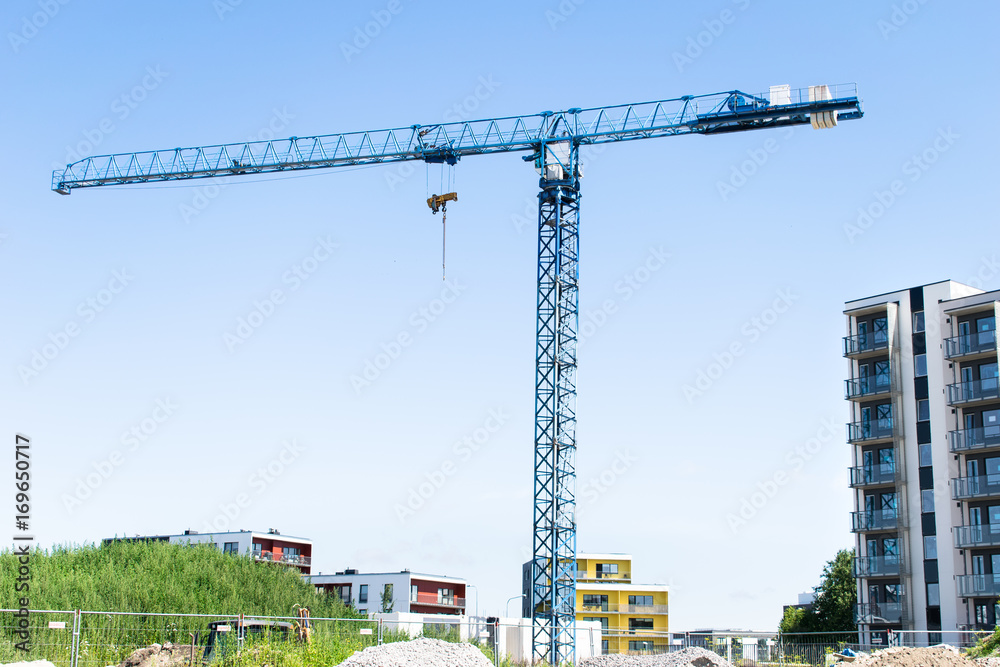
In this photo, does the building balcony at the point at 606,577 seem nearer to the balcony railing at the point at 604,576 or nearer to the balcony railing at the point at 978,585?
the balcony railing at the point at 604,576

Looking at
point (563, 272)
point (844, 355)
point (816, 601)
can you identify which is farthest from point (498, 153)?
point (816, 601)

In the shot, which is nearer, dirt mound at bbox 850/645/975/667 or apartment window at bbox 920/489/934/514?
dirt mound at bbox 850/645/975/667

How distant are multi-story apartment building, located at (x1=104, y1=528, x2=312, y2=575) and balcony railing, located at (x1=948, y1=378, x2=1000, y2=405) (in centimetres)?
5711

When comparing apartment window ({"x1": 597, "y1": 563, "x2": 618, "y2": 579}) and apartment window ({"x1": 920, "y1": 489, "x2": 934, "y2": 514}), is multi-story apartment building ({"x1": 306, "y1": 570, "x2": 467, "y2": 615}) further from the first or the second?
apartment window ({"x1": 920, "y1": 489, "x2": 934, "y2": 514})

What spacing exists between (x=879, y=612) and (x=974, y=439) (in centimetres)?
995

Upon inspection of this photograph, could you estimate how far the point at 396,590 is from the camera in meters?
86.1

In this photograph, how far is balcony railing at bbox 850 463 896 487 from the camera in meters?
51.1

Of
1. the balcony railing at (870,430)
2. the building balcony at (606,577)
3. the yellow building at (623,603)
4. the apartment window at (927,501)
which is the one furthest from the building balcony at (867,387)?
the building balcony at (606,577)

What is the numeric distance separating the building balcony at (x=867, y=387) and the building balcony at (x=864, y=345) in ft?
4.23

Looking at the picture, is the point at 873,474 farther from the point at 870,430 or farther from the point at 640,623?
the point at 640,623

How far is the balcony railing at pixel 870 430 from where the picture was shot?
51594mm

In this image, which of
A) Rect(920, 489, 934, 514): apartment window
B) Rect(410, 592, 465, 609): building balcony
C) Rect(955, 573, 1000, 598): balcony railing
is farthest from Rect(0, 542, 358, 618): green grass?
Rect(410, 592, 465, 609): building balcony

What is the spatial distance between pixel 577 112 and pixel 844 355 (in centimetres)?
1902

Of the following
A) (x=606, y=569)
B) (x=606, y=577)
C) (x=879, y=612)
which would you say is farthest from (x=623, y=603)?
(x=879, y=612)
